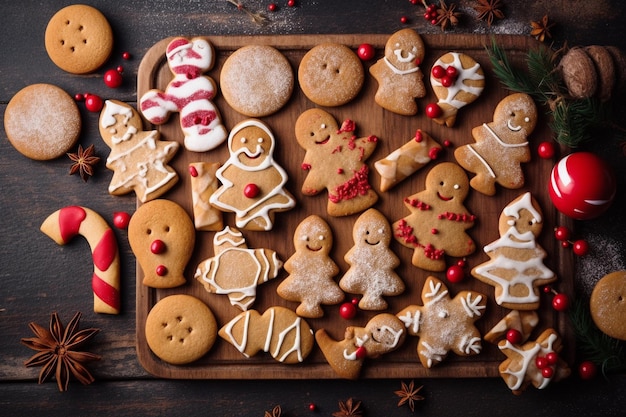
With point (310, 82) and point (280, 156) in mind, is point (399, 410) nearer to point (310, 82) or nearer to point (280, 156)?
point (280, 156)

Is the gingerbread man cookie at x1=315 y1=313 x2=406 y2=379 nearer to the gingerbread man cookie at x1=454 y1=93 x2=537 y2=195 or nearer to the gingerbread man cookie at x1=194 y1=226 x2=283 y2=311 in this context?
the gingerbread man cookie at x1=194 y1=226 x2=283 y2=311

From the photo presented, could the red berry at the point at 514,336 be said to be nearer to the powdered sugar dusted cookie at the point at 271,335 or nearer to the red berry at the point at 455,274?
Answer: the red berry at the point at 455,274

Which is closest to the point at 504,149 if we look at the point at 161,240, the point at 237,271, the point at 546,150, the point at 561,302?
the point at 546,150

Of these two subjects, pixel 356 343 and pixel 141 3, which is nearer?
pixel 356 343

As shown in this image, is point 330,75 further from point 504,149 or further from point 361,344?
point 361,344

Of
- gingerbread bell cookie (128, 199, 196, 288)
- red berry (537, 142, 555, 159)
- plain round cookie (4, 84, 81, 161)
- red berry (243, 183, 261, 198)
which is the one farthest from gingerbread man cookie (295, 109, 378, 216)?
plain round cookie (4, 84, 81, 161)

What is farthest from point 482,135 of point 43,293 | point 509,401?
point 43,293
